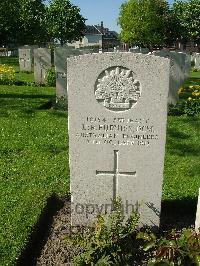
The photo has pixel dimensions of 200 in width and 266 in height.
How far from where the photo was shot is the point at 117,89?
155 inches

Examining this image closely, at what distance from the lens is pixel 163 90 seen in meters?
3.86

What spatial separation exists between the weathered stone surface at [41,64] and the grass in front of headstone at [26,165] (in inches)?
175

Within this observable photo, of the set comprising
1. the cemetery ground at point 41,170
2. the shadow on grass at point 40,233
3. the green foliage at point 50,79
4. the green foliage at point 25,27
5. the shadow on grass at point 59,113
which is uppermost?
the green foliage at point 25,27

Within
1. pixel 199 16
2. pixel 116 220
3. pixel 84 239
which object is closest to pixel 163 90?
pixel 116 220

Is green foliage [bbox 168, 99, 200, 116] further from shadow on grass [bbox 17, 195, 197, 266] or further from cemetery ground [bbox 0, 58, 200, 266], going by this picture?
shadow on grass [bbox 17, 195, 197, 266]

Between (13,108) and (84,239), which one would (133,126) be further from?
(13,108)

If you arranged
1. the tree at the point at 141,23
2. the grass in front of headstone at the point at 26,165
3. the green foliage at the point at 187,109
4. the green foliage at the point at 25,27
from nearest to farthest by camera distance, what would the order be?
the grass in front of headstone at the point at 26,165, the green foliage at the point at 187,109, the green foliage at the point at 25,27, the tree at the point at 141,23

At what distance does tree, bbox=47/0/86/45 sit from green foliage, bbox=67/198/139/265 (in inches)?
2028

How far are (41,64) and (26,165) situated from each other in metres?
9.88

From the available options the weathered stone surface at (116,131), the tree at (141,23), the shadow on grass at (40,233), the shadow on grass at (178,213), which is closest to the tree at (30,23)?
the tree at (141,23)

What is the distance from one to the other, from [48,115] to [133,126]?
5.81 metres

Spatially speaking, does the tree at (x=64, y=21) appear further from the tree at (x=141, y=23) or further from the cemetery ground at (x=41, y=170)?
the cemetery ground at (x=41, y=170)

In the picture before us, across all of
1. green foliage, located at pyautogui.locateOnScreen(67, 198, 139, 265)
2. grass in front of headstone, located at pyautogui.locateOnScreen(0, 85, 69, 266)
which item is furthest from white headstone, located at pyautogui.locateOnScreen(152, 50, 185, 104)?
green foliage, located at pyautogui.locateOnScreen(67, 198, 139, 265)

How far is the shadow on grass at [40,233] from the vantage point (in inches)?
157
